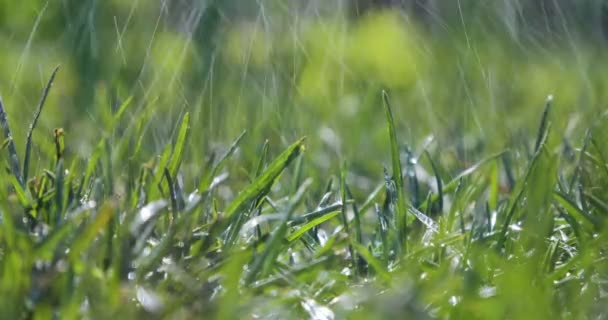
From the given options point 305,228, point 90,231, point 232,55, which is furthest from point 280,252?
point 232,55

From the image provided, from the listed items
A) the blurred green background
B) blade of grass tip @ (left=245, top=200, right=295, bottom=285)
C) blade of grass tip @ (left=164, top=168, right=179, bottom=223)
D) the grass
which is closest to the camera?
the grass

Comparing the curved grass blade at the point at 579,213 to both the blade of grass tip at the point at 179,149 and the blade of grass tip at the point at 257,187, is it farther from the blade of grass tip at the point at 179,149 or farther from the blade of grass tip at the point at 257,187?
the blade of grass tip at the point at 179,149

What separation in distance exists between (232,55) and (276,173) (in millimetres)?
315

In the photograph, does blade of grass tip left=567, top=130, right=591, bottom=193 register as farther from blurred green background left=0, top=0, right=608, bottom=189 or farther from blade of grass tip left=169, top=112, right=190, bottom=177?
blade of grass tip left=169, top=112, right=190, bottom=177

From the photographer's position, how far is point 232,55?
119 cm

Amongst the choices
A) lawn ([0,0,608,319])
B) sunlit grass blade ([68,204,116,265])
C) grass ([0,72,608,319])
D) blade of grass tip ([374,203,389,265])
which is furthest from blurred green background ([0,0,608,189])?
sunlit grass blade ([68,204,116,265])

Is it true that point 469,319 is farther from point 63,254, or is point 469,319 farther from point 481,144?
point 481,144

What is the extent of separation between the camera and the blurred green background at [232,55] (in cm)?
110

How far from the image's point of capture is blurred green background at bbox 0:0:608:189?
3.59 feet

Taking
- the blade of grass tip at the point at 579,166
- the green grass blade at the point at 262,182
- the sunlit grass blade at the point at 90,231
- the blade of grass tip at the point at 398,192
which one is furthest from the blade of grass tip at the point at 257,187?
the blade of grass tip at the point at 579,166

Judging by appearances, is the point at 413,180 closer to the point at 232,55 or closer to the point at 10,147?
the point at 232,55

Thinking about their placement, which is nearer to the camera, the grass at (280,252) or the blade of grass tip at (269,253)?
the grass at (280,252)

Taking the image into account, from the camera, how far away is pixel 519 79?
1514mm

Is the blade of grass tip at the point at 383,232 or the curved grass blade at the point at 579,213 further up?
the curved grass blade at the point at 579,213
